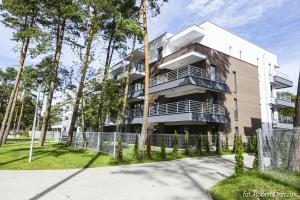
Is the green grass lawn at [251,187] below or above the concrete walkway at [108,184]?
above

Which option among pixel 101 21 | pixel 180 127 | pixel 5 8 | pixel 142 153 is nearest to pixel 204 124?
pixel 180 127

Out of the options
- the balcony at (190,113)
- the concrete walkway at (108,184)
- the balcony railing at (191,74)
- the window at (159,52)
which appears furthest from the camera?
the window at (159,52)

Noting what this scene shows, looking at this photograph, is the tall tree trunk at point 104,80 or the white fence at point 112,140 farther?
the tall tree trunk at point 104,80

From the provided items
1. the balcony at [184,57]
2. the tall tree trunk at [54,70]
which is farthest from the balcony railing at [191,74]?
the tall tree trunk at [54,70]

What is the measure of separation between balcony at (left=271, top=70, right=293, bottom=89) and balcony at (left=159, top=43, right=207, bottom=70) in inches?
575

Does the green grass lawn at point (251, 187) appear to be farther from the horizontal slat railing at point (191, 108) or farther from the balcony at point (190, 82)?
the balcony at point (190, 82)

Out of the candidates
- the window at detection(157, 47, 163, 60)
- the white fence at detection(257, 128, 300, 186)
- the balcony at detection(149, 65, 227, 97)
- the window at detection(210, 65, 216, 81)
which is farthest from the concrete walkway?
the window at detection(157, 47, 163, 60)

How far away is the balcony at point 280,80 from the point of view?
32.8 metres

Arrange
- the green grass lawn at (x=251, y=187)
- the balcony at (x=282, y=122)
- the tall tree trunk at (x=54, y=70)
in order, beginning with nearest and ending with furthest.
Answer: the green grass lawn at (x=251, y=187) < the tall tree trunk at (x=54, y=70) < the balcony at (x=282, y=122)

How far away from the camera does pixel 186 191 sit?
7.52 m

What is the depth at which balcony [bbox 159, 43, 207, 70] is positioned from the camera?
75.8ft

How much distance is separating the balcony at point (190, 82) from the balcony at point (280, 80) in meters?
11.8

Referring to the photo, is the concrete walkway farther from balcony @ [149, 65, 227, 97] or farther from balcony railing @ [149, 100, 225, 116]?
balcony @ [149, 65, 227, 97]

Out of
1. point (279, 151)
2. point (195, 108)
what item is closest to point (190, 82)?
point (195, 108)
